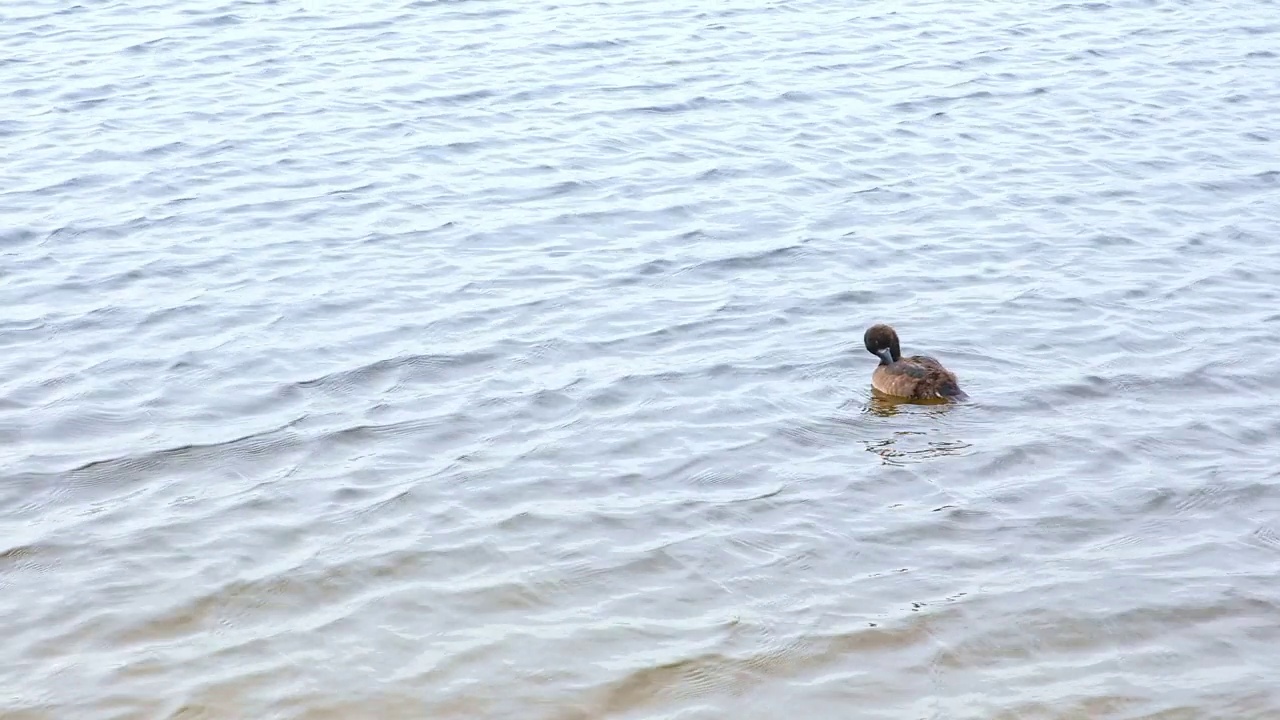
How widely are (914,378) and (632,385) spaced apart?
1.56m

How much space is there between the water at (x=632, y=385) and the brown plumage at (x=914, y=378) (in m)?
0.12

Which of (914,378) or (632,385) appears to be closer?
(914,378)

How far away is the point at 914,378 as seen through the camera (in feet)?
30.1

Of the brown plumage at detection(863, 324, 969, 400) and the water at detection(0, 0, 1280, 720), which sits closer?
the water at detection(0, 0, 1280, 720)

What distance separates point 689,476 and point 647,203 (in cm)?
488

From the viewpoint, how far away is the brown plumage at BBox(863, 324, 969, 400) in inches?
361

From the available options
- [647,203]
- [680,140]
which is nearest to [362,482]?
[647,203]

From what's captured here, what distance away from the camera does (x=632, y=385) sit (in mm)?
9391

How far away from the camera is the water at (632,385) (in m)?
6.54

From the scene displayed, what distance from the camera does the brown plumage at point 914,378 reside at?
30.1 feet

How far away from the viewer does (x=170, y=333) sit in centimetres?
1009

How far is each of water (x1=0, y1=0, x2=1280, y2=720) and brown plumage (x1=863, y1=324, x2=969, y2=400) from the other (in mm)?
124

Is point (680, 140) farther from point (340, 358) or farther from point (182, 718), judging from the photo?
point (182, 718)

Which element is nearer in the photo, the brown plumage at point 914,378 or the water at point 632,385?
the water at point 632,385
